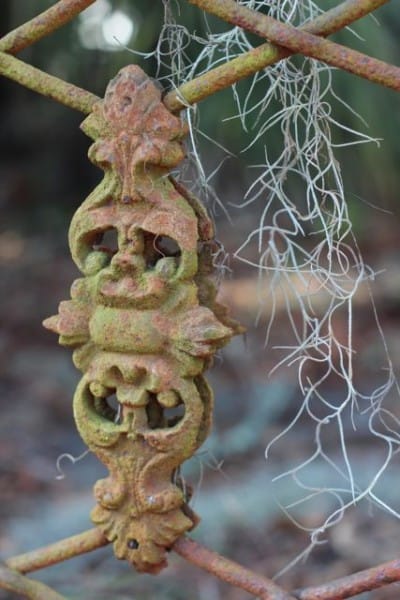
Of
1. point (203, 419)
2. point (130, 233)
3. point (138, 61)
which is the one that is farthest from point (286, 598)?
point (138, 61)

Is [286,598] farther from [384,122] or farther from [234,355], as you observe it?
[234,355]

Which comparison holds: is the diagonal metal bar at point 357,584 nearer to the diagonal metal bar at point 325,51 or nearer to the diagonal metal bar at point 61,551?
the diagonal metal bar at point 61,551

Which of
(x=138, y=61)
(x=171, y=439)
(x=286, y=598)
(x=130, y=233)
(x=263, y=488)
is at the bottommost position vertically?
(x=263, y=488)

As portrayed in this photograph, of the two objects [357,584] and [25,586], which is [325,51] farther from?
[25,586]

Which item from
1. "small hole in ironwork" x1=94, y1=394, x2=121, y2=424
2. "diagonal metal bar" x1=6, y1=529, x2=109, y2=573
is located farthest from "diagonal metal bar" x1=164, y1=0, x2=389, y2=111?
"diagonal metal bar" x1=6, y1=529, x2=109, y2=573

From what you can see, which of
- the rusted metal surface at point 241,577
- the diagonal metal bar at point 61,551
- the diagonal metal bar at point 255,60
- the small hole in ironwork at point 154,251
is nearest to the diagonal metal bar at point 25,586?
the diagonal metal bar at point 61,551

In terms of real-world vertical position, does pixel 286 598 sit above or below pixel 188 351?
below

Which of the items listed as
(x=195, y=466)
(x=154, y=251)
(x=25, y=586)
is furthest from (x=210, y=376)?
(x=154, y=251)

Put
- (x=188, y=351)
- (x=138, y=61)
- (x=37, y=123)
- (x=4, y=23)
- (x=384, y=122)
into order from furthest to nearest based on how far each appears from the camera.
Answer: (x=37, y=123)
(x=4, y=23)
(x=384, y=122)
(x=138, y=61)
(x=188, y=351)
